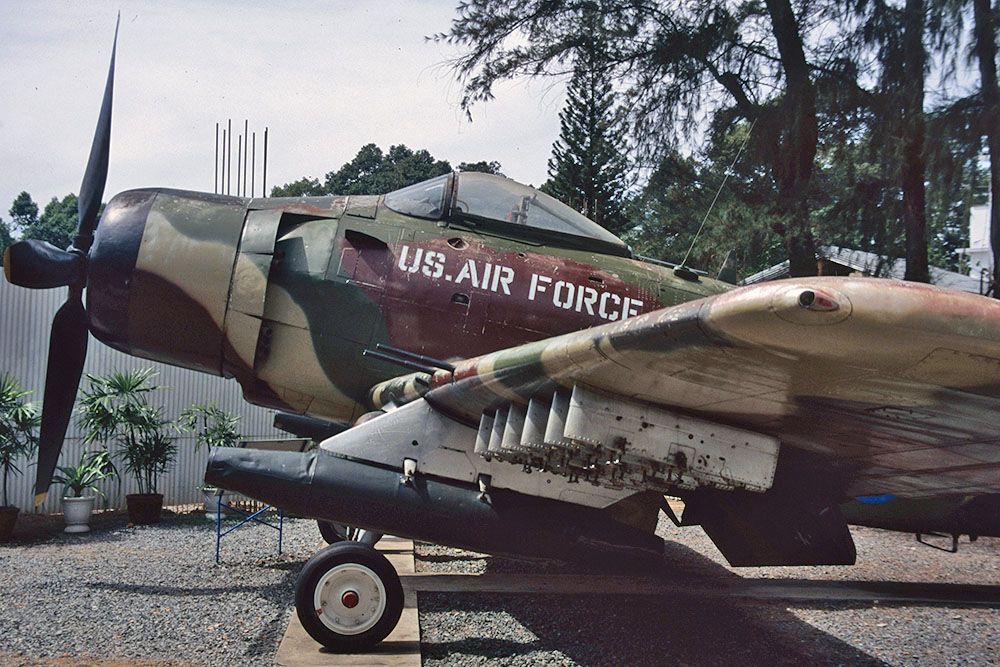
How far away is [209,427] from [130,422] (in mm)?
1714

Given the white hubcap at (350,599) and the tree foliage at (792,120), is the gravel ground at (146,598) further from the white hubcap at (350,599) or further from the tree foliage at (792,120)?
the tree foliage at (792,120)

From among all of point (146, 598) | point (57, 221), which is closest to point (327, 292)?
point (146, 598)

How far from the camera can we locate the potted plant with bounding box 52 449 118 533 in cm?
1014

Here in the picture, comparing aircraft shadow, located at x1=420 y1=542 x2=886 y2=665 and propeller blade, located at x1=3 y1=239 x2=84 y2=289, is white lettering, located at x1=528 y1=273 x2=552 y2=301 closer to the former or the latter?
aircraft shadow, located at x1=420 y1=542 x2=886 y2=665

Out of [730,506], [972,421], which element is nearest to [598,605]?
[730,506]

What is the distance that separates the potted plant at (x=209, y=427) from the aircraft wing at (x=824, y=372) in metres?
8.53

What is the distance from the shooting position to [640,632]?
5.31m

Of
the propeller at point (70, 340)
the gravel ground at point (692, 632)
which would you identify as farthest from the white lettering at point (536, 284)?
the propeller at point (70, 340)

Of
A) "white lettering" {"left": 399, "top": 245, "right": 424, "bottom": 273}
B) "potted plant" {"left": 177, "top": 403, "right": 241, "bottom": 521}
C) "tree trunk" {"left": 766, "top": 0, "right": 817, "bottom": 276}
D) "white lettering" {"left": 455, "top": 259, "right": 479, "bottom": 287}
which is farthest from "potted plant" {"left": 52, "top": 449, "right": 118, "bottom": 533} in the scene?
"tree trunk" {"left": 766, "top": 0, "right": 817, "bottom": 276}

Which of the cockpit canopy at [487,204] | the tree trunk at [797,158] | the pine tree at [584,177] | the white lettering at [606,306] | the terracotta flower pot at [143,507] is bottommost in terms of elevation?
the terracotta flower pot at [143,507]

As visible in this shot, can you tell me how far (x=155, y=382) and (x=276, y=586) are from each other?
7236 millimetres

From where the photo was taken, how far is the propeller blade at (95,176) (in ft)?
20.7

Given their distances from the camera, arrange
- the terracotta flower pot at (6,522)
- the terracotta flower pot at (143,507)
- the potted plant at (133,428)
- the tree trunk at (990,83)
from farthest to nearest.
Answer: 1. the potted plant at (133,428)
2. the terracotta flower pot at (143,507)
3. the terracotta flower pot at (6,522)
4. the tree trunk at (990,83)

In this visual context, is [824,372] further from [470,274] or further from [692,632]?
[470,274]
